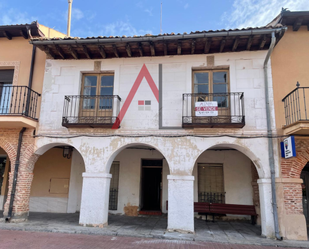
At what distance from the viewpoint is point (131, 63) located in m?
8.63

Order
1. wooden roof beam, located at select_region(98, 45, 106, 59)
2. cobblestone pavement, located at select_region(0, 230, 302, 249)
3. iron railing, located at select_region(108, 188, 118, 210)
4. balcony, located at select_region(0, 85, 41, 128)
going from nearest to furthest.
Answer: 1. cobblestone pavement, located at select_region(0, 230, 302, 249)
2. balcony, located at select_region(0, 85, 41, 128)
3. wooden roof beam, located at select_region(98, 45, 106, 59)
4. iron railing, located at select_region(108, 188, 118, 210)

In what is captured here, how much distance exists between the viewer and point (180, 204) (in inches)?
290

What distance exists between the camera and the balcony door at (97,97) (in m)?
A: 8.36

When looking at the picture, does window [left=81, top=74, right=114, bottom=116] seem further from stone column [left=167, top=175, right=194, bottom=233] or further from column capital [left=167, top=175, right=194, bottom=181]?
stone column [left=167, top=175, right=194, bottom=233]

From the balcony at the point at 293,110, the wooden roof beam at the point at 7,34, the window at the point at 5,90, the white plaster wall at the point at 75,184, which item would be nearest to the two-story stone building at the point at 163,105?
the balcony at the point at 293,110

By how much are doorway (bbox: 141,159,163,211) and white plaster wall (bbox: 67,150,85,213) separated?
108 inches

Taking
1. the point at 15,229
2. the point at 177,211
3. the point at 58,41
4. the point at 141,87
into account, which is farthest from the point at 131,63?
the point at 15,229

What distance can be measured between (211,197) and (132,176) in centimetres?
338

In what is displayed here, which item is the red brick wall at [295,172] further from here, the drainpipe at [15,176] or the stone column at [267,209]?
the drainpipe at [15,176]

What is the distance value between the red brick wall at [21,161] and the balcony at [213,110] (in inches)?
207

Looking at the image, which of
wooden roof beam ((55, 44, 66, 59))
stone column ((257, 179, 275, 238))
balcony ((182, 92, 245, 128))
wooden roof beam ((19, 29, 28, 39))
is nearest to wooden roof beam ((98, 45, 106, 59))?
wooden roof beam ((55, 44, 66, 59))

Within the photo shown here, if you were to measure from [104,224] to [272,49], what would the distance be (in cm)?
751

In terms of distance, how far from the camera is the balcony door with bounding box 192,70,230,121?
802 centimetres

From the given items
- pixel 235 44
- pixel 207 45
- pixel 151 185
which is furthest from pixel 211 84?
pixel 151 185
